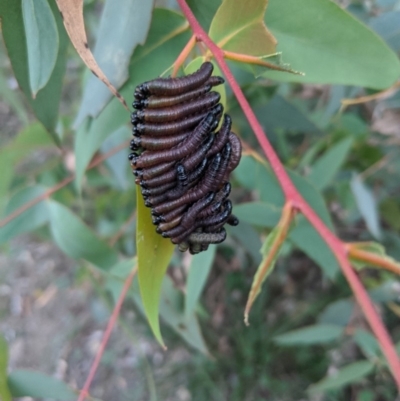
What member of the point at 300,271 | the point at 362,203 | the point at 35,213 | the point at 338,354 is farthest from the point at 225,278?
the point at 35,213

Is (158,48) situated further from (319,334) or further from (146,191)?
(319,334)

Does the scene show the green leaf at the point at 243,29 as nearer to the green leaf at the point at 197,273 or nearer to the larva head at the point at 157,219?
the larva head at the point at 157,219

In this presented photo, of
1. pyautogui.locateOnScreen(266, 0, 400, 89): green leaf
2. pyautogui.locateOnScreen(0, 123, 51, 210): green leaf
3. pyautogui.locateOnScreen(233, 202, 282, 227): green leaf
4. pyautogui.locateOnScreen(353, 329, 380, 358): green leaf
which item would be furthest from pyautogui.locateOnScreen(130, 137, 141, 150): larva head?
pyautogui.locateOnScreen(353, 329, 380, 358): green leaf

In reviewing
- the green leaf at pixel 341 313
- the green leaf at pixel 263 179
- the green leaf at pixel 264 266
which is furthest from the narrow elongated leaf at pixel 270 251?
the green leaf at pixel 341 313

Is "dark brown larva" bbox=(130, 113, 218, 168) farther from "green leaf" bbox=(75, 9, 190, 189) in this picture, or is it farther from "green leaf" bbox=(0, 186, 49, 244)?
"green leaf" bbox=(0, 186, 49, 244)

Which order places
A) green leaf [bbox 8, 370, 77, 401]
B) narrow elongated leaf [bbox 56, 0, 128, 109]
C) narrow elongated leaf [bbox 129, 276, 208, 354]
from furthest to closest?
narrow elongated leaf [bbox 129, 276, 208, 354]
green leaf [bbox 8, 370, 77, 401]
narrow elongated leaf [bbox 56, 0, 128, 109]

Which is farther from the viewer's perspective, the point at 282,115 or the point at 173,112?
the point at 282,115

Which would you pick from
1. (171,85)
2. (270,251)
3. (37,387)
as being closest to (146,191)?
→ (171,85)
